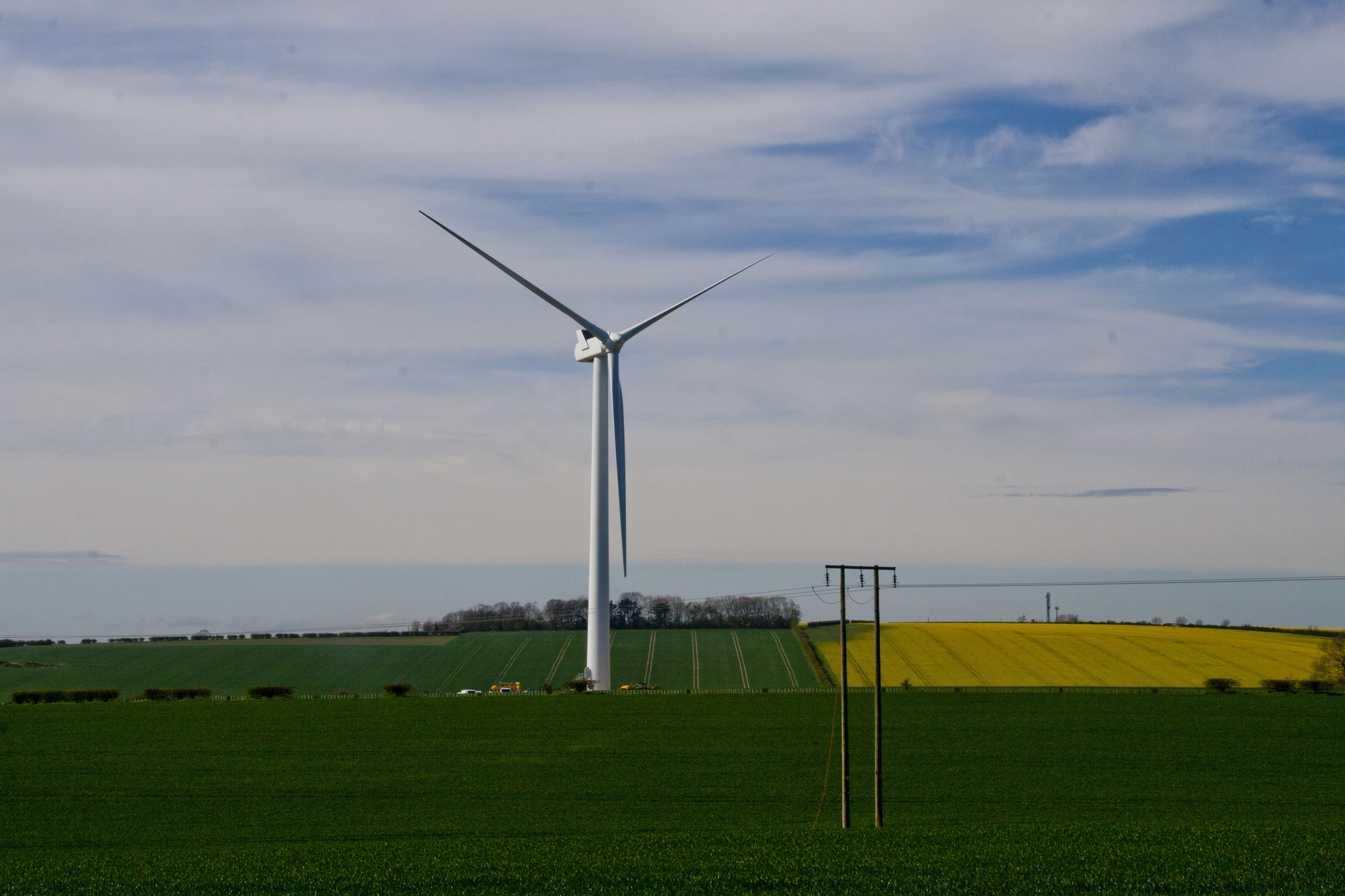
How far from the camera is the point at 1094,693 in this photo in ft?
220

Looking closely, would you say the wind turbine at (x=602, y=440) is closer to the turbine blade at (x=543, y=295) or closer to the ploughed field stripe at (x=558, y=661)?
the turbine blade at (x=543, y=295)

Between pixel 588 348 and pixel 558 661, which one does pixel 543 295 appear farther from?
pixel 558 661

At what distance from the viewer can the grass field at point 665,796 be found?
22375 millimetres

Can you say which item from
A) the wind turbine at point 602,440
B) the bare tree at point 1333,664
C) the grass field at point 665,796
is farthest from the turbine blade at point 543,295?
the bare tree at point 1333,664

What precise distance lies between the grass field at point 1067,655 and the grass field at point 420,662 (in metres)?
7.23

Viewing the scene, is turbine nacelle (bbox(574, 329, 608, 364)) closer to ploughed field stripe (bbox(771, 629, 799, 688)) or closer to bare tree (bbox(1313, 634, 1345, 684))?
ploughed field stripe (bbox(771, 629, 799, 688))

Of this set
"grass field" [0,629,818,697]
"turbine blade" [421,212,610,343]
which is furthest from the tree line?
"turbine blade" [421,212,610,343]

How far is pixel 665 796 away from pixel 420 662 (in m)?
63.3

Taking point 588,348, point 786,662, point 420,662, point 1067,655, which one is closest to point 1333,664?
point 1067,655

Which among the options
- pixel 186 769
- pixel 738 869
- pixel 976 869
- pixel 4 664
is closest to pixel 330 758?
pixel 186 769

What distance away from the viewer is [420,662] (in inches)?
3807

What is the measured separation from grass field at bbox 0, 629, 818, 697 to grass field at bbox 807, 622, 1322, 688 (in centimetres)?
723

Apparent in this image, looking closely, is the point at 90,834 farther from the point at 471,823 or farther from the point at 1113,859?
the point at 1113,859

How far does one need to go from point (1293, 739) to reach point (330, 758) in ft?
146
